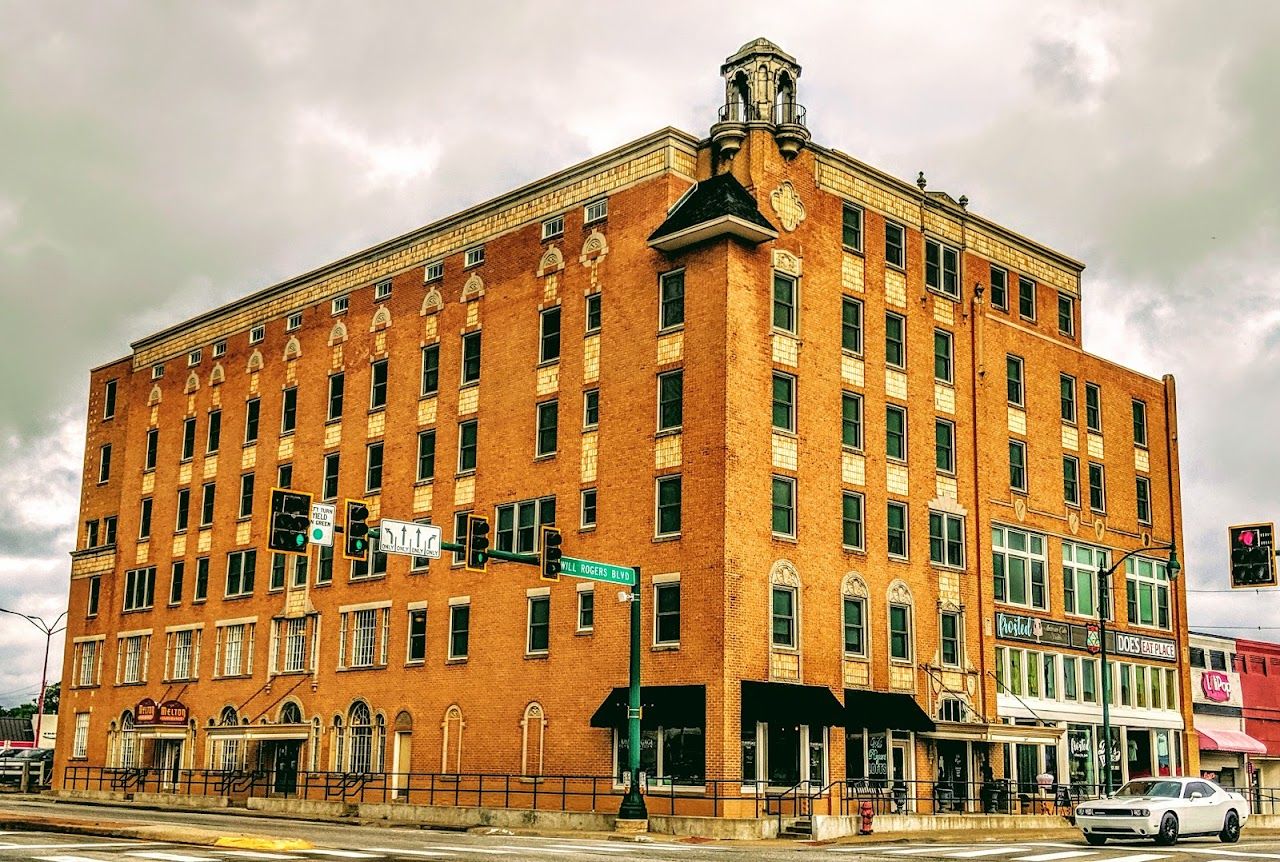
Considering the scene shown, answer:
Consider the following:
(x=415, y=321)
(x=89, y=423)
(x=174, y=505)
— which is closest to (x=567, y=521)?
(x=415, y=321)

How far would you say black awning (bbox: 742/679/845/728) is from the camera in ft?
138

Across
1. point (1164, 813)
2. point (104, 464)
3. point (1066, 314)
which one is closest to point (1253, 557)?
point (1164, 813)

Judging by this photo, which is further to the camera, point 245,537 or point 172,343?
point 172,343

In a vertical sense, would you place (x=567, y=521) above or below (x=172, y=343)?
below

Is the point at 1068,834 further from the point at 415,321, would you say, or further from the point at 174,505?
the point at 174,505

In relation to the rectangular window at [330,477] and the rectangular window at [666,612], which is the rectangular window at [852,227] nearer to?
the rectangular window at [666,612]

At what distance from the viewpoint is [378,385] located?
56.2m

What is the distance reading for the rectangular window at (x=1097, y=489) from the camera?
5672 cm

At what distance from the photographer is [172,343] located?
6775 centimetres

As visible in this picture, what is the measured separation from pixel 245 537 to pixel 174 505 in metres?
6.20

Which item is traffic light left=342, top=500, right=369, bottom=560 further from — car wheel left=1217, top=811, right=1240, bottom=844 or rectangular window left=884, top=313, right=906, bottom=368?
rectangular window left=884, top=313, right=906, bottom=368

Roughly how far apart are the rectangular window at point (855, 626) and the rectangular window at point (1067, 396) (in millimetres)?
14536

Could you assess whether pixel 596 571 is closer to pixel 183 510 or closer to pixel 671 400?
pixel 671 400

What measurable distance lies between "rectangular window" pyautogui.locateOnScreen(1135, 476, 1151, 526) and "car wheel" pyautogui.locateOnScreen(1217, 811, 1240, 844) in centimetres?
2690
